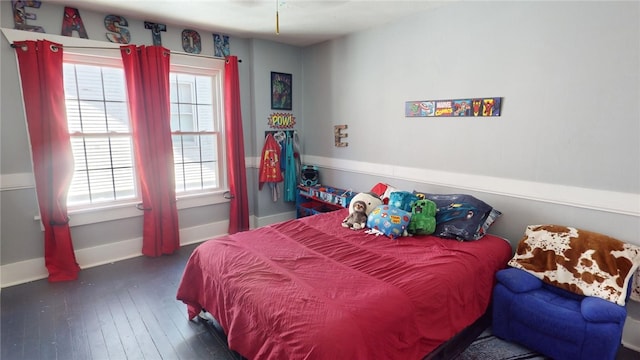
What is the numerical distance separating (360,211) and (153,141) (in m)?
2.18

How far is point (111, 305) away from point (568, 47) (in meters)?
3.72

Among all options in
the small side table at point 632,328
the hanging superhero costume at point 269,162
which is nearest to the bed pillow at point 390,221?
the small side table at point 632,328

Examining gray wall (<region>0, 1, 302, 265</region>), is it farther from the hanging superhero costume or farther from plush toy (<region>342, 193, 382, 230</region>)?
plush toy (<region>342, 193, 382, 230</region>)

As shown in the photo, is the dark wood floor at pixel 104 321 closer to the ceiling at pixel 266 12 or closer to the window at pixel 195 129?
the window at pixel 195 129

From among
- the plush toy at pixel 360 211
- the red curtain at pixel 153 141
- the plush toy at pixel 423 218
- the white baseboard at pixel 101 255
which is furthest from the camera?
the red curtain at pixel 153 141

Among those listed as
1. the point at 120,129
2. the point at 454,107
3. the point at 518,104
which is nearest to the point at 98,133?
the point at 120,129

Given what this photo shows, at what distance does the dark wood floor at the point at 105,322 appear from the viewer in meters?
2.00

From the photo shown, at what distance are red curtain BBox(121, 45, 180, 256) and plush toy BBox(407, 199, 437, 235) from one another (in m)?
2.46

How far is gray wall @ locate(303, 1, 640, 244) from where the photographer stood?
6.62 feet

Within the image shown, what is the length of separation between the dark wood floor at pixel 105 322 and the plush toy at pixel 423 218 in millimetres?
1318

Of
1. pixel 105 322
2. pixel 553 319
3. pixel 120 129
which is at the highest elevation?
pixel 120 129

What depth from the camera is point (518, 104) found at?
7.95 ft

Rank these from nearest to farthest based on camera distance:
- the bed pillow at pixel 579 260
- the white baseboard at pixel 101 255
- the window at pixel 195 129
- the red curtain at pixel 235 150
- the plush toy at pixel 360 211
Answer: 1. the bed pillow at pixel 579 260
2. the plush toy at pixel 360 211
3. the white baseboard at pixel 101 255
4. the window at pixel 195 129
5. the red curtain at pixel 235 150

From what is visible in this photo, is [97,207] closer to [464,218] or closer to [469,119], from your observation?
[464,218]
